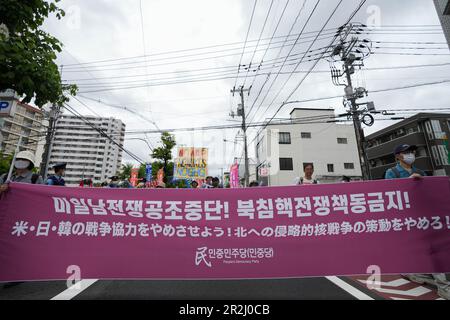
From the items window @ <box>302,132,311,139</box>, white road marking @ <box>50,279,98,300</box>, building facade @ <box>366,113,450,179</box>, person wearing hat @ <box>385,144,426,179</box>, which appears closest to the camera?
white road marking @ <box>50,279,98,300</box>

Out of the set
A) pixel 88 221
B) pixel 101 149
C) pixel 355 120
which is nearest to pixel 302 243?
→ pixel 88 221

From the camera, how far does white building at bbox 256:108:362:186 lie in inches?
989

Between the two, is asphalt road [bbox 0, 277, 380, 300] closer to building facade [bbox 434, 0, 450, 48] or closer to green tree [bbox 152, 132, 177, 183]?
building facade [bbox 434, 0, 450, 48]

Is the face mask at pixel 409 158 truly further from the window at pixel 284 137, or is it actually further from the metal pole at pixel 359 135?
the window at pixel 284 137

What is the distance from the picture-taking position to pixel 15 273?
2.62 meters

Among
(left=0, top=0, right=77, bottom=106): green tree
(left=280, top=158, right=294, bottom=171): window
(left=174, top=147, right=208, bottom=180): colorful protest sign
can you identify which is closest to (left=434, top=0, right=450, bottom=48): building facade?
(left=0, top=0, right=77, bottom=106): green tree

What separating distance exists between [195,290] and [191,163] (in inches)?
905

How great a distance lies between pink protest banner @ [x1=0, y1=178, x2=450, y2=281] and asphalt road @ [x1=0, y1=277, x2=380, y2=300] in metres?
0.47

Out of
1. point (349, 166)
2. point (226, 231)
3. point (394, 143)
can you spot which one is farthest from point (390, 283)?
point (394, 143)

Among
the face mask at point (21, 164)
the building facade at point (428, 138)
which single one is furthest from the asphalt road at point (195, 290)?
the building facade at point (428, 138)

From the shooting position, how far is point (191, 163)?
2573 cm

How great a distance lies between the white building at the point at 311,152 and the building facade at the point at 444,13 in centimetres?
1883

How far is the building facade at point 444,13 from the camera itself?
234 inches

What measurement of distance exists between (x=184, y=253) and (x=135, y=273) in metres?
0.61
